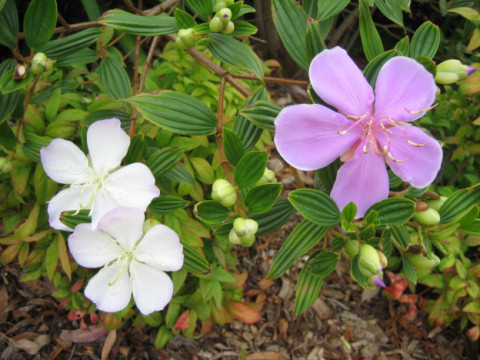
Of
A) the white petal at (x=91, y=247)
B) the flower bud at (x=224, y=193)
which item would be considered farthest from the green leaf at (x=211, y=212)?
the white petal at (x=91, y=247)

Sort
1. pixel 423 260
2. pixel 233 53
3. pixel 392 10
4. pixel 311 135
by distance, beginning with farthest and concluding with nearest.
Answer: pixel 392 10
pixel 233 53
pixel 423 260
pixel 311 135

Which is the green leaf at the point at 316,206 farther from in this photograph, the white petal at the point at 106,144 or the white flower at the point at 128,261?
the white petal at the point at 106,144

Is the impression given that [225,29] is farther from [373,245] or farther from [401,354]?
[401,354]

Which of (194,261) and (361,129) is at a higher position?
(361,129)

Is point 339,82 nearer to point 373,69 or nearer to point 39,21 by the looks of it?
point 373,69

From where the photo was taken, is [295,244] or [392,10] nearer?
[295,244]

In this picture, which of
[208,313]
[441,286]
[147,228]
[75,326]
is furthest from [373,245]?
[75,326]

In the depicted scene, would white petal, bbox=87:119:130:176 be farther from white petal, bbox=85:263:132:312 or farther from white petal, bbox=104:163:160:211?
white petal, bbox=85:263:132:312

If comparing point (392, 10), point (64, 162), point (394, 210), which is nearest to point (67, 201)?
point (64, 162)
